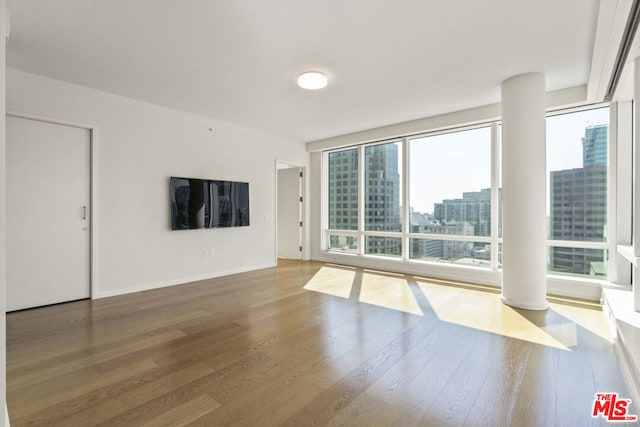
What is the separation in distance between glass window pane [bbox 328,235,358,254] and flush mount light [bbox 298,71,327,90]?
3636mm

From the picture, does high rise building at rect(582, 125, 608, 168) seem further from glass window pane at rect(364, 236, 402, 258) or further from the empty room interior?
glass window pane at rect(364, 236, 402, 258)

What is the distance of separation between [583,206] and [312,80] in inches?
151

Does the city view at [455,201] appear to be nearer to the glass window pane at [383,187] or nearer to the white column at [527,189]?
the glass window pane at [383,187]

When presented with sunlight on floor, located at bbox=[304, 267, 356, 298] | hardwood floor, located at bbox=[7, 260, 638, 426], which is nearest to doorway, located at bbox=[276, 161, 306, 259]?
sunlight on floor, located at bbox=[304, 267, 356, 298]

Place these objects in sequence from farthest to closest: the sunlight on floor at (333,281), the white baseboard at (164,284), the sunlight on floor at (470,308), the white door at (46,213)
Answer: the sunlight on floor at (333,281) → the white baseboard at (164,284) → the white door at (46,213) → the sunlight on floor at (470,308)

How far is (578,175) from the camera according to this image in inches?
158

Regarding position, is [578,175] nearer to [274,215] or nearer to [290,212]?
[274,215]

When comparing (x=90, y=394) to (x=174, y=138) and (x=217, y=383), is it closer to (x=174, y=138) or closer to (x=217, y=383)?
(x=217, y=383)

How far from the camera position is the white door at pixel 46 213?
3424mm

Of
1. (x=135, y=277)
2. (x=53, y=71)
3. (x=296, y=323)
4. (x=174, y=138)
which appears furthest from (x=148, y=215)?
(x=296, y=323)

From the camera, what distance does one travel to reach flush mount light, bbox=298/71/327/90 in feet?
11.3

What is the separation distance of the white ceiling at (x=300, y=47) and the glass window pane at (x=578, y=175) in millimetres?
594

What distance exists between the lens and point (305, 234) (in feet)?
23.5

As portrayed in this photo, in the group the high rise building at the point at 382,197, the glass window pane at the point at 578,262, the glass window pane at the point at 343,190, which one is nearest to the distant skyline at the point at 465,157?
the high rise building at the point at 382,197
